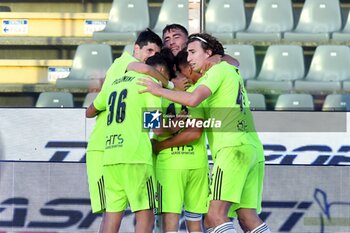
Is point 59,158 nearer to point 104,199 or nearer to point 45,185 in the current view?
point 45,185

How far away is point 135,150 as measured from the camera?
841 centimetres

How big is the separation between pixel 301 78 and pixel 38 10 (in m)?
2.97

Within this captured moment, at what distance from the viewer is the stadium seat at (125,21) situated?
470 inches

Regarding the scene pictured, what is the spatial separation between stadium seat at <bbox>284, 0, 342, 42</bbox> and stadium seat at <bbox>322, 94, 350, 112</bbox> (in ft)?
3.24

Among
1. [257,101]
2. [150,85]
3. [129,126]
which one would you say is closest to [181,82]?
[150,85]

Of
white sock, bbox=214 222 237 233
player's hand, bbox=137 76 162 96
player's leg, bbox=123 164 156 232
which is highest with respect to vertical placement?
player's hand, bbox=137 76 162 96

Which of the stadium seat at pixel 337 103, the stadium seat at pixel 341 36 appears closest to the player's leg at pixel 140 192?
the stadium seat at pixel 337 103

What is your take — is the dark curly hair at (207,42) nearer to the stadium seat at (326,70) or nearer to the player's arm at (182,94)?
the player's arm at (182,94)

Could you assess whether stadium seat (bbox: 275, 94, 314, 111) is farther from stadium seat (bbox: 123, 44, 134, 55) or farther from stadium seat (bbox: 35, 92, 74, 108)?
stadium seat (bbox: 35, 92, 74, 108)

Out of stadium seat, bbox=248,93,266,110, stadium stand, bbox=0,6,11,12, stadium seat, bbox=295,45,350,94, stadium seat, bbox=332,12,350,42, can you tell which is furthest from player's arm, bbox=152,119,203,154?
stadium stand, bbox=0,6,11,12

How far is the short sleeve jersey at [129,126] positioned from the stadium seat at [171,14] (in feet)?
10.7

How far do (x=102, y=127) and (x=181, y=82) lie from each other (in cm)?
73

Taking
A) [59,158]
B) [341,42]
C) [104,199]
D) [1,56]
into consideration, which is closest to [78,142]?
[59,158]

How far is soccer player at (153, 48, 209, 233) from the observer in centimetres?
885
